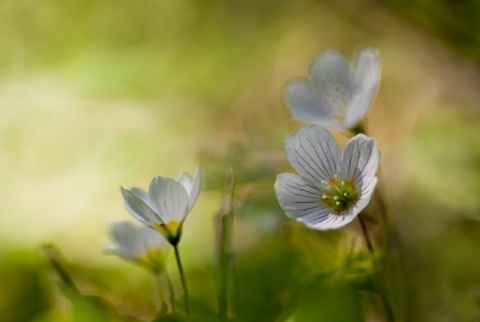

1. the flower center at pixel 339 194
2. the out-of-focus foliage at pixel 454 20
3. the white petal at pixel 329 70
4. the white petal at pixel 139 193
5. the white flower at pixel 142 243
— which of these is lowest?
the white flower at pixel 142 243

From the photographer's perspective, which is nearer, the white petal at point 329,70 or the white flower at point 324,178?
the white flower at point 324,178

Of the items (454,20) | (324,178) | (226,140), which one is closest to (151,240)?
(324,178)

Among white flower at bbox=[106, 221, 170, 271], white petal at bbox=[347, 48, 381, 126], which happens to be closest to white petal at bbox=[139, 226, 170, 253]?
white flower at bbox=[106, 221, 170, 271]

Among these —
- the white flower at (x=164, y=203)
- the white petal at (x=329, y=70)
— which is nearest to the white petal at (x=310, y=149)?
the white flower at (x=164, y=203)

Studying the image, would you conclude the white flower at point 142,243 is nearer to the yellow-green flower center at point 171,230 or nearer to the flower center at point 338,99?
the yellow-green flower center at point 171,230

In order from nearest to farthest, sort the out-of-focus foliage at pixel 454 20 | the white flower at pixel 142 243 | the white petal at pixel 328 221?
the white petal at pixel 328 221, the white flower at pixel 142 243, the out-of-focus foliage at pixel 454 20

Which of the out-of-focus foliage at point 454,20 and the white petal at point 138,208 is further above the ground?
the out-of-focus foliage at point 454,20
